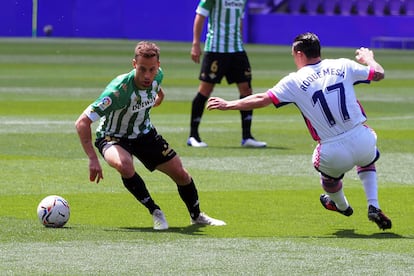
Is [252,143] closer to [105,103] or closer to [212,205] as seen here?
[212,205]

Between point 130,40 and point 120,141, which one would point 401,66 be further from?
point 120,141

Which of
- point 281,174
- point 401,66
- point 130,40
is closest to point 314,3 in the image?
point 130,40

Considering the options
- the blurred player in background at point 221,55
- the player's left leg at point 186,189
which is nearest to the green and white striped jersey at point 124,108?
the player's left leg at point 186,189

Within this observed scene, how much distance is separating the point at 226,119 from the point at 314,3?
35.6m

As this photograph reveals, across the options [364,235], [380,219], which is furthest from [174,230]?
[380,219]

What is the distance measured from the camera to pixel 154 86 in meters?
9.99

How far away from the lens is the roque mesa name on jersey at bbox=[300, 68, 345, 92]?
9406mm

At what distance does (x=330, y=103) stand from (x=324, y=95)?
8 centimetres

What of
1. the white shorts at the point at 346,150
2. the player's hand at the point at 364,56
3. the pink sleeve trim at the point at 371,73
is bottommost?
the white shorts at the point at 346,150

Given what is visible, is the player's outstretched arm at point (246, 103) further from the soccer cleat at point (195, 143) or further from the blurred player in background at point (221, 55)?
the blurred player in background at point (221, 55)

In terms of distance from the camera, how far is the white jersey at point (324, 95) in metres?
9.41

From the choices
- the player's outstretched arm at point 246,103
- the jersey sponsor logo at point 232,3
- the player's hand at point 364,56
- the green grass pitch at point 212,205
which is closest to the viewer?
the green grass pitch at point 212,205

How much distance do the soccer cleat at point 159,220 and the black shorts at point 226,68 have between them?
279 inches

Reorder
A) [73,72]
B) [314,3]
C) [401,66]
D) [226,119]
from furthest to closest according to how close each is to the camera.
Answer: [314,3] → [401,66] → [73,72] → [226,119]
